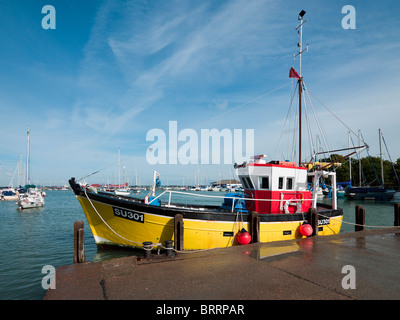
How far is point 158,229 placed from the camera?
9172 millimetres

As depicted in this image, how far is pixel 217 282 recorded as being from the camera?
5500 millimetres

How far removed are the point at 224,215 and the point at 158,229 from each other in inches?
103

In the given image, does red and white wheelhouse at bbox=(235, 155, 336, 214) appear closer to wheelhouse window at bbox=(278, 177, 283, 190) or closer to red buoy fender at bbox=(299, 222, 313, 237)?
wheelhouse window at bbox=(278, 177, 283, 190)

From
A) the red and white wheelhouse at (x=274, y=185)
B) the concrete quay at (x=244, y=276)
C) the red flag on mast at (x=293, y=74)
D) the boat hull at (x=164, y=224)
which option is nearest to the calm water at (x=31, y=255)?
the boat hull at (x=164, y=224)

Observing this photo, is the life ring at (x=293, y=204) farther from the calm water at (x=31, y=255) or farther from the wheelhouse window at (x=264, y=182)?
the calm water at (x=31, y=255)

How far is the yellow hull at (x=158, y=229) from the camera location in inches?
361

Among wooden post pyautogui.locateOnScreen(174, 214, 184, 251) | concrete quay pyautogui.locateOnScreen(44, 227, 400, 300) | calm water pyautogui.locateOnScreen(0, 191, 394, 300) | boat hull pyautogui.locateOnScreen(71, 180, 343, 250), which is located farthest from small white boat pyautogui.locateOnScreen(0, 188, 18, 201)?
wooden post pyautogui.locateOnScreen(174, 214, 184, 251)

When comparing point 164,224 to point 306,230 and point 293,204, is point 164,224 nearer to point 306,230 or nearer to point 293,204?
point 306,230

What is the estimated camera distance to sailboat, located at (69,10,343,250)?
9180 mm

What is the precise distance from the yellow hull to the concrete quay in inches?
42.4

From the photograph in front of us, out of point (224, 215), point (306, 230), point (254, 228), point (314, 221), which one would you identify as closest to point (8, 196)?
point (224, 215)
